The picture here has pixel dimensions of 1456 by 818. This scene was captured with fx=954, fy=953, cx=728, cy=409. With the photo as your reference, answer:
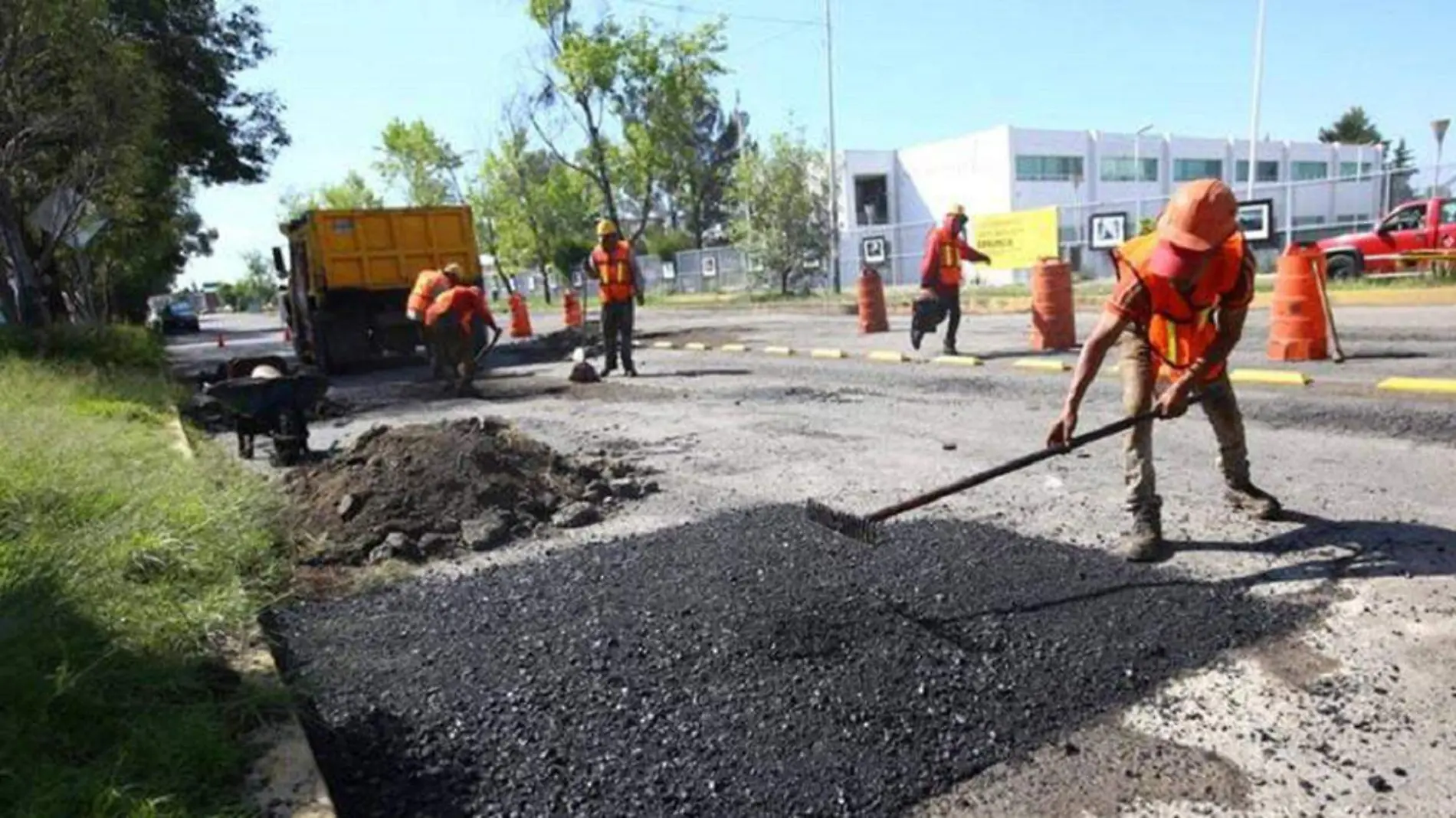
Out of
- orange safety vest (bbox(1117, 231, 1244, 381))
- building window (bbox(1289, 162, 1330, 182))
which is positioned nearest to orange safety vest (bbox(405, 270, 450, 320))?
orange safety vest (bbox(1117, 231, 1244, 381))

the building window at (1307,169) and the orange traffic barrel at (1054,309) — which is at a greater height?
the building window at (1307,169)

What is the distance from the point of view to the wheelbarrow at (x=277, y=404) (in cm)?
745

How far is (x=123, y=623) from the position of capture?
301cm

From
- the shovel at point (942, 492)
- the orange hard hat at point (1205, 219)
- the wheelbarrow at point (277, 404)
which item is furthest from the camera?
the wheelbarrow at point (277, 404)

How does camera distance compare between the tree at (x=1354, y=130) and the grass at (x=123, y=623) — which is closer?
the grass at (x=123, y=623)

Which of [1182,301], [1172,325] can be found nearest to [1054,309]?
[1172,325]

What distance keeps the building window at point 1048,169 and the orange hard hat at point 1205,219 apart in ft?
141

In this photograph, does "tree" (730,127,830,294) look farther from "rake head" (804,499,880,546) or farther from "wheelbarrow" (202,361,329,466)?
"rake head" (804,499,880,546)

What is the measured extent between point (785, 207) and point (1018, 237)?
913 cm

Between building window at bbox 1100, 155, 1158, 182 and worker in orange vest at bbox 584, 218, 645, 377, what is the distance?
142 ft

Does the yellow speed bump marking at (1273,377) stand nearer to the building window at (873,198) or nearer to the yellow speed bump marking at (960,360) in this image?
the yellow speed bump marking at (960,360)

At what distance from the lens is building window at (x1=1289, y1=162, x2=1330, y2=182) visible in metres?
56.8

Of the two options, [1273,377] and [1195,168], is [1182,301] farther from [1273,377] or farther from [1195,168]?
[1195,168]

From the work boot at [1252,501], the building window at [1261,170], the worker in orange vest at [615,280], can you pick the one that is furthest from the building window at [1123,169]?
the work boot at [1252,501]
